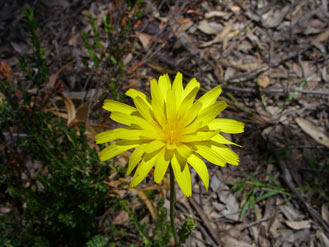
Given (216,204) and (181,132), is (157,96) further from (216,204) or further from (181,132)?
(216,204)

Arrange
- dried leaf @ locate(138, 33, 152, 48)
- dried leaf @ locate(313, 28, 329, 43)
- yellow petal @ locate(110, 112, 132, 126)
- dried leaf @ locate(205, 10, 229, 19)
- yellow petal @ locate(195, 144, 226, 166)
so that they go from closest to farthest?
yellow petal @ locate(195, 144, 226, 166), yellow petal @ locate(110, 112, 132, 126), dried leaf @ locate(313, 28, 329, 43), dried leaf @ locate(138, 33, 152, 48), dried leaf @ locate(205, 10, 229, 19)

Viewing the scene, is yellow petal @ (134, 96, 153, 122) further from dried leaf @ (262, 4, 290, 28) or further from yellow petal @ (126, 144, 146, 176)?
dried leaf @ (262, 4, 290, 28)

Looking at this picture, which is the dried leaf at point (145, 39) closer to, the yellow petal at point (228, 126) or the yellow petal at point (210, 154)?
the yellow petal at point (228, 126)

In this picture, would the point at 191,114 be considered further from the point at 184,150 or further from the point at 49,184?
the point at 49,184

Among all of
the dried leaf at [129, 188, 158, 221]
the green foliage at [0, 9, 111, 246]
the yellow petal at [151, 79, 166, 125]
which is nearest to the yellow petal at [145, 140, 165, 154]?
the yellow petal at [151, 79, 166, 125]

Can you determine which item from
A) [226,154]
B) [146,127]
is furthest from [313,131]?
[146,127]

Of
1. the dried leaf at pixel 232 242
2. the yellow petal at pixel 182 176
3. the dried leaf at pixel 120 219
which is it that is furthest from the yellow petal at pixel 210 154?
the dried leaf at pixel 120 219

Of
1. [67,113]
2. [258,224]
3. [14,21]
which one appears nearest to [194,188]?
[258,224]
